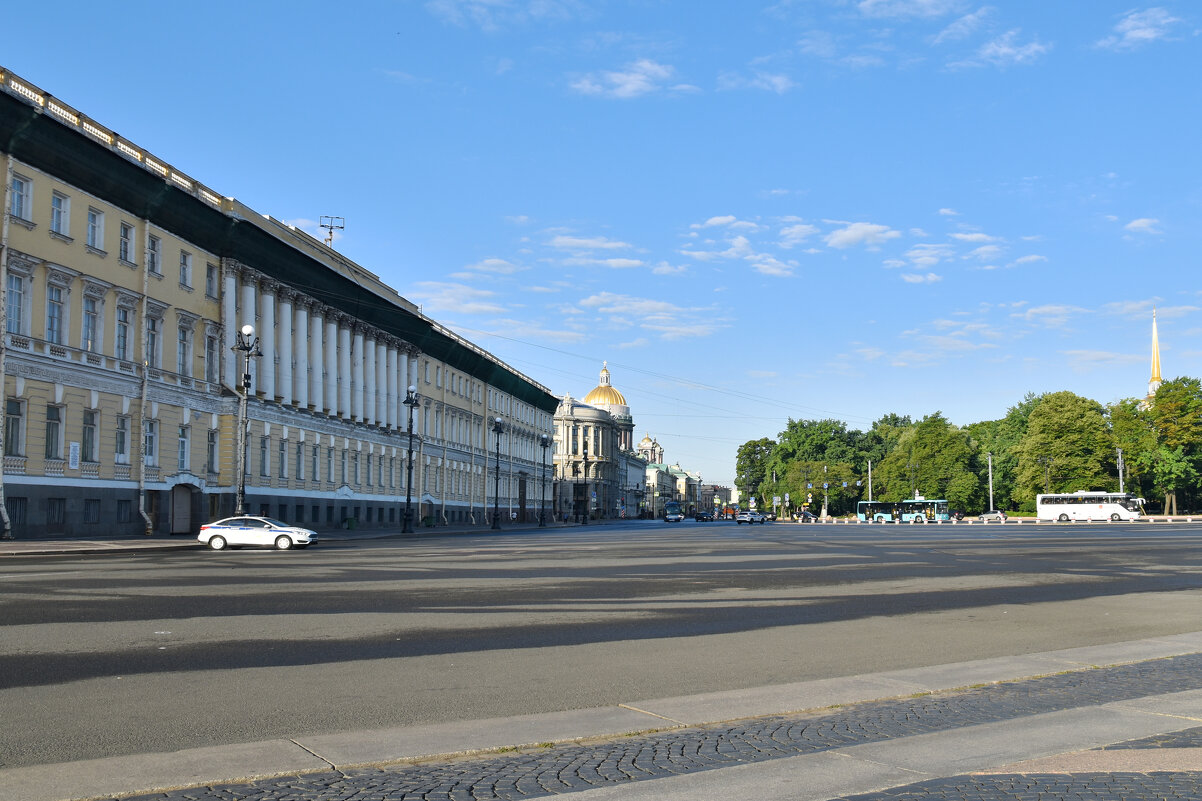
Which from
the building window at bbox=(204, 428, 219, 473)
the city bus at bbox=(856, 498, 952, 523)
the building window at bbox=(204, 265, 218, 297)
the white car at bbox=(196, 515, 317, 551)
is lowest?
the city bus at bbox=(856, 498, 952, 523)

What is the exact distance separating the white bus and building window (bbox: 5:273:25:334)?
323 ft

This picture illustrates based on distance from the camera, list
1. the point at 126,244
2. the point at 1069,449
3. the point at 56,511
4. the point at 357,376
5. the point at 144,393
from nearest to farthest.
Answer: the point at 56,511, the point at 126,244, the point at 144,393, the point at 357,376, the point at 1069,449

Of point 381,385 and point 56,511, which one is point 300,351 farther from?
point 56,511

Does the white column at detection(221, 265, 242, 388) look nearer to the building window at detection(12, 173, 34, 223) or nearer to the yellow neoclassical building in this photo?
the yellow neoclassical building

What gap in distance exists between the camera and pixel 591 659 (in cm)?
1173

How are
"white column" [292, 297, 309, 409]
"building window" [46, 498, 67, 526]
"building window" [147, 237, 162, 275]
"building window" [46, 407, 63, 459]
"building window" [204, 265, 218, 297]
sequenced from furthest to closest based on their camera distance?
"white column" [292, 297, 309, 409] < "building window" [204, 265, 218, 297] < "building window" [147, 237, 162, 275] < "building window" [46, 407, 63, 459] < "building window" [46, 498, 67, 526]

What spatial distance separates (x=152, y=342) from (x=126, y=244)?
459 cm

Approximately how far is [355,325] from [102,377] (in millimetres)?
31174

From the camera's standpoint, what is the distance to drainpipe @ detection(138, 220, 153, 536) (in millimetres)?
46719

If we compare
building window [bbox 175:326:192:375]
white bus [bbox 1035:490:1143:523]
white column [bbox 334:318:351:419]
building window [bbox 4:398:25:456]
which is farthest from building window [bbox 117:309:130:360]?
white bus [bbox 1035:490:1143:523]

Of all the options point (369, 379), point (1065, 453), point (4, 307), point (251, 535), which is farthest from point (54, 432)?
point (1065, 453)

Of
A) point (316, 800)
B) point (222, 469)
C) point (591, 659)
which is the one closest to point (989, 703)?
point (591, 659)

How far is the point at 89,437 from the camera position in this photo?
43.5 metres

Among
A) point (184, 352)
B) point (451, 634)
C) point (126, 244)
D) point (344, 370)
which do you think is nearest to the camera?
point (451, 634)
